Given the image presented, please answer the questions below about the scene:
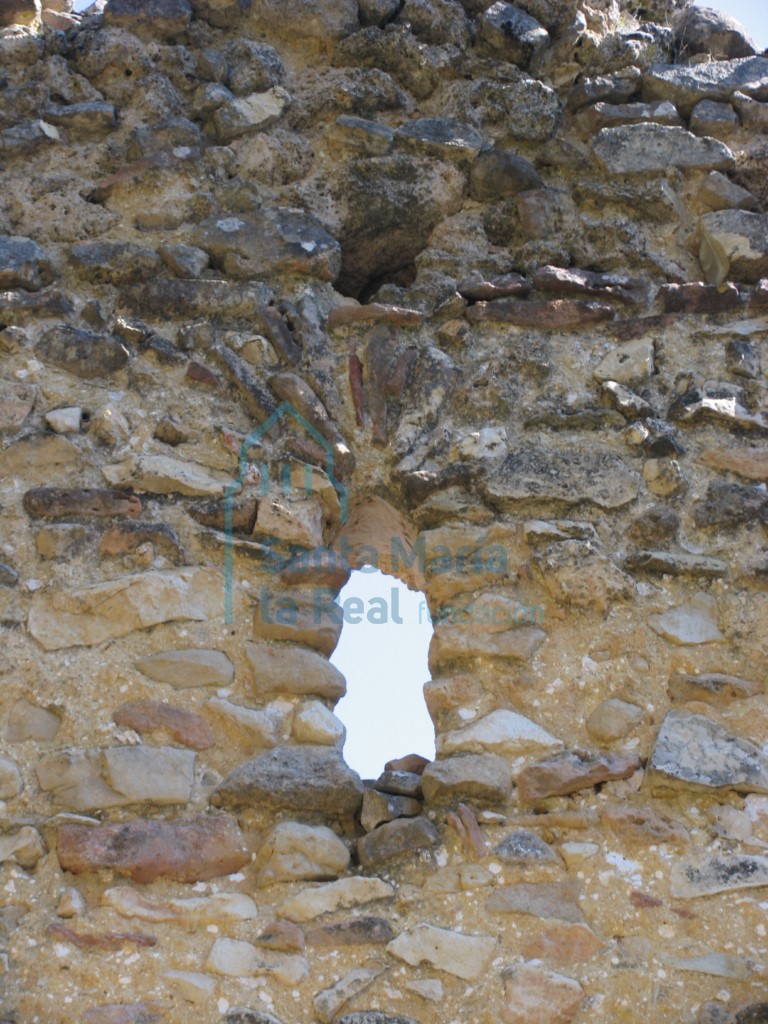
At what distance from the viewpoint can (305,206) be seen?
359cm

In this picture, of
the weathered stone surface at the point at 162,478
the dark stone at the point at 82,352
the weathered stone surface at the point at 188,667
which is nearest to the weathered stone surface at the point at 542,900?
the weathered stone surface at the point at 188,667

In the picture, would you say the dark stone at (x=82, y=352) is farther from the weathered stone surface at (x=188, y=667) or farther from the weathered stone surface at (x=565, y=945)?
the weathered stone surface at (x=565, y=945)

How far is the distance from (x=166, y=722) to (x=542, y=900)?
84cm

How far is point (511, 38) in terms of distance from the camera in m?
3.94

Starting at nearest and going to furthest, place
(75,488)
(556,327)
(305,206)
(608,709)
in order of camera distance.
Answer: (608,709) < (75,488) < (556,327) < (305,206)

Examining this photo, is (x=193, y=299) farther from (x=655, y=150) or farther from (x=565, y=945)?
(x=565, y=945)

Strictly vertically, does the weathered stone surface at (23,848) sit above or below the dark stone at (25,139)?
below

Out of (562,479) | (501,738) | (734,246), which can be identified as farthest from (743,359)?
(501,738)

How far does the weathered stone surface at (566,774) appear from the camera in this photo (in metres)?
2.50

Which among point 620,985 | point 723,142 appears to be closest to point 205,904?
point 620,985

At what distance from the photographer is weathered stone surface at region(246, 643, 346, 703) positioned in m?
2.66

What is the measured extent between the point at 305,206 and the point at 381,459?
0.93 m

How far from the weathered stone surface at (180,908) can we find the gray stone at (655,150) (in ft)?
8.04

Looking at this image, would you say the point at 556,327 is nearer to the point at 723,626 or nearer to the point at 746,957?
the point at 723,626
